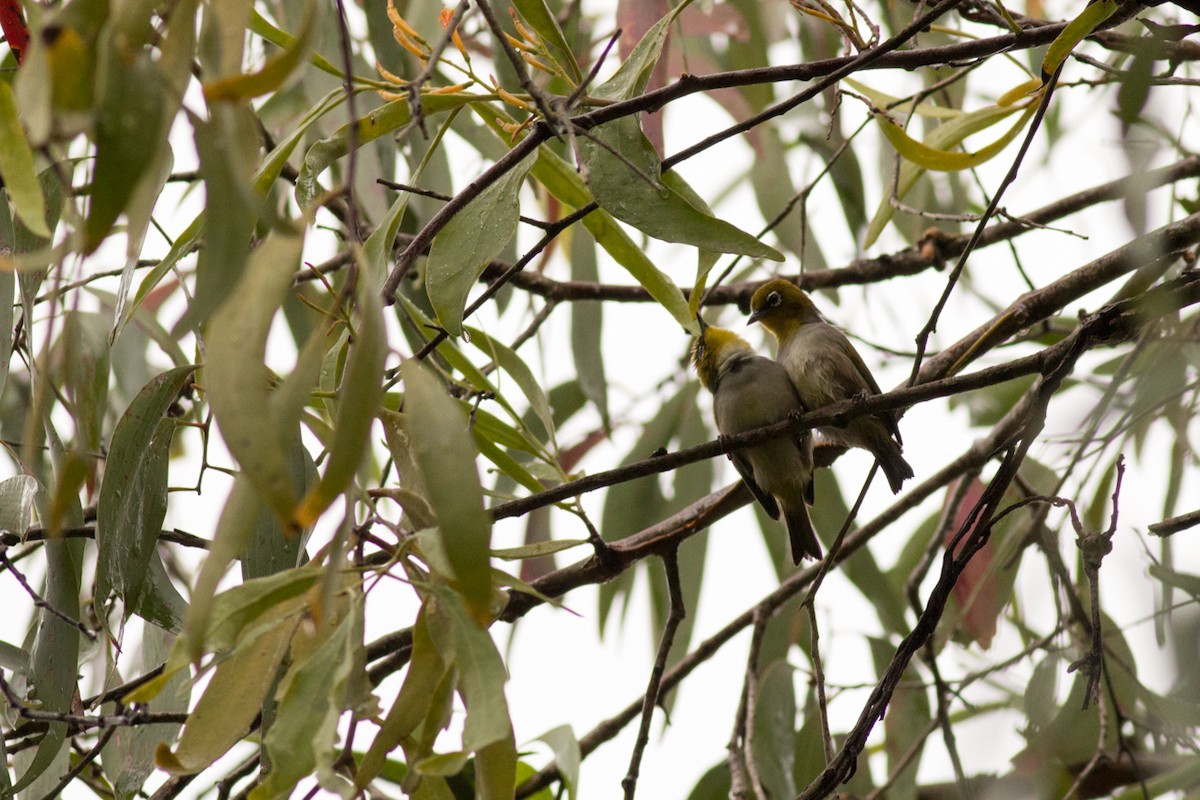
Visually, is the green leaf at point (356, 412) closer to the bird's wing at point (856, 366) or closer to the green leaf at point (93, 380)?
the green leaf at point (93, 380)

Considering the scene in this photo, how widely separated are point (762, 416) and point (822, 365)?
237 mm

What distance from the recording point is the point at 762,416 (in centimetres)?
362

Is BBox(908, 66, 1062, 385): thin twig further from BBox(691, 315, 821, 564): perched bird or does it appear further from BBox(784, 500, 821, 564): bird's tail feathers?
BBox(784, 500, 821, 564): bird's tail feathers

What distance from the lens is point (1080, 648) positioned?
3014 millimetres

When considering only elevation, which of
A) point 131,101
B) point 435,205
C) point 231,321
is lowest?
point 231,321

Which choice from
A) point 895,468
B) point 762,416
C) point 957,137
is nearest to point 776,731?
point 895,468

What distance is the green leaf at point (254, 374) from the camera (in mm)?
953

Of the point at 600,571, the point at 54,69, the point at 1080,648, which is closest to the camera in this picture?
the point at 54,69

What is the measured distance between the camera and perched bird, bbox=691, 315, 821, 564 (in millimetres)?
3375

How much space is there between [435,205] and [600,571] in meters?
1.30

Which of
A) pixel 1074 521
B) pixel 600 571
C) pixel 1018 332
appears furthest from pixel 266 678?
pixel 1018 332

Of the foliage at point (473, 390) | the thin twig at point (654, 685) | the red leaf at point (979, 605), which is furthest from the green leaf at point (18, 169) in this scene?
the red leaf at point (979, 605)

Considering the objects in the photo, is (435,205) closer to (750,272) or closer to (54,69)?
(750,272)

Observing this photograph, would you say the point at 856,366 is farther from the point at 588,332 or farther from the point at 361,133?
the point at 361,133
